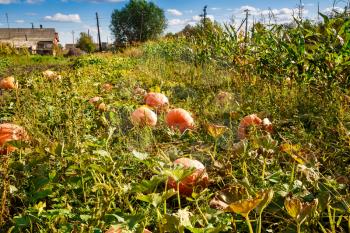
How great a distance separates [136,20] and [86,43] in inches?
367

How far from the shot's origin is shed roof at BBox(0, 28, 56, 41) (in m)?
60.9

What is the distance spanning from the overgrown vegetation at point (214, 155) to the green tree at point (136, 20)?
57778mm

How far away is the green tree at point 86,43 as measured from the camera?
193ft

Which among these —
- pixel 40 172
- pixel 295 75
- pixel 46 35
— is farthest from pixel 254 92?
pixel 46 35

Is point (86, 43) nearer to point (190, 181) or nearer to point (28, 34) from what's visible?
point (28, 34)

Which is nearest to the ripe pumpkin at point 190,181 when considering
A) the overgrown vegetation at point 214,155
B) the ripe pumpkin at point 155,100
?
the overgrown vegetation at point 214,155

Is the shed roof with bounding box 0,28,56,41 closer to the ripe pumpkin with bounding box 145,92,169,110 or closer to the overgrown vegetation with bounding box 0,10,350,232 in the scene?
the overgrown vegetation with bounding box 0,10,350,232

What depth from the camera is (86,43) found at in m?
59.9

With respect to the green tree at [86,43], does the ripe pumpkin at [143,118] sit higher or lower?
lower

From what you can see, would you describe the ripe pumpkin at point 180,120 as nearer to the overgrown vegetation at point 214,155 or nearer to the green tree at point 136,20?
the overgrown vegetation at point 214,155

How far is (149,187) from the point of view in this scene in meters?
1.45

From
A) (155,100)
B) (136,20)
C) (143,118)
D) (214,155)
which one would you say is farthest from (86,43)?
(214,155)

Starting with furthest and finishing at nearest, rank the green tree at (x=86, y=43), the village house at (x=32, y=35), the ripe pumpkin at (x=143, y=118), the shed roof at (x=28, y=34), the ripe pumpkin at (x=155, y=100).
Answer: the shed roof at (x=28, y=34) < the green tree at (x=86, y=43) < the village house at (x=32, y=35) < the ripe pumpkin at (x=155, y=100) < the ripe pumpkin at (x=143, y=118)

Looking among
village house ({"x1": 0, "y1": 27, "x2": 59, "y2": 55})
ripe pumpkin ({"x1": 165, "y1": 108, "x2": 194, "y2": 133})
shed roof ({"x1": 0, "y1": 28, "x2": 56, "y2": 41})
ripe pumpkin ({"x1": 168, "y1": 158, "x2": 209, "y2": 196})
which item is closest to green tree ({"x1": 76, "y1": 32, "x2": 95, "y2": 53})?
village house ({"x1": 0, "y1": 27, "x2": 59, "y2": 55})
